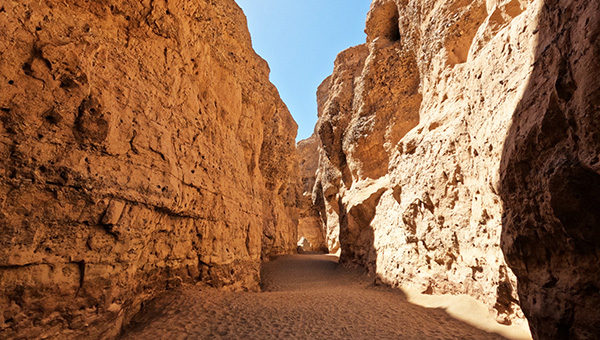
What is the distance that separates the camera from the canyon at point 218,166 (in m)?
3.41

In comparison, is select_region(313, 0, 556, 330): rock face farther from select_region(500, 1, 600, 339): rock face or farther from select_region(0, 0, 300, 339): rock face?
select_region(0, 0, 300, 339): rock face

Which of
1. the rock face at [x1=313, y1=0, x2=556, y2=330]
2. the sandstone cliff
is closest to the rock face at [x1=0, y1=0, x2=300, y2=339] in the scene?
the rock face at [x1=313, y1=0, x2=556, y2=330]

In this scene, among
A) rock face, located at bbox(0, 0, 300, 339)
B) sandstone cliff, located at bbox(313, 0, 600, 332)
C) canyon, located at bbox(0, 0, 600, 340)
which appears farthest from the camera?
rock face, located at bbox(0, 0, 300, 339)

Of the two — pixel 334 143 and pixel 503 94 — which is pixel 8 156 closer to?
pixel 503 94

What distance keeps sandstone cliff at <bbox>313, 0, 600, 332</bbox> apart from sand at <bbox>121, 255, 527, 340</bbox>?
1.12m

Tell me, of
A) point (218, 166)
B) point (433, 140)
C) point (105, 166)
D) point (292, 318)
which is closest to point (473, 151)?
point (433, 140)

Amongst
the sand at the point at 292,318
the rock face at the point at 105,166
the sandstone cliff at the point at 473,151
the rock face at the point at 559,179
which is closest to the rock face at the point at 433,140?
the sandstone cliff at the point at 473,151

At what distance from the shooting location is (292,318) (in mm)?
6586

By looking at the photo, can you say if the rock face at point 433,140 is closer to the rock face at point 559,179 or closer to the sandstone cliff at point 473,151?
the sandstone cliff at point 473,151

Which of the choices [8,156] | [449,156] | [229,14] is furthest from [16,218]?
[229,14]

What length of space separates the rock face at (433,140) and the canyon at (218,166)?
7 cm

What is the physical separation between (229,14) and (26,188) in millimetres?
10434

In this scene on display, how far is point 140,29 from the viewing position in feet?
20.8

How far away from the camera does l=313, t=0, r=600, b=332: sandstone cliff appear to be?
10.5ft
